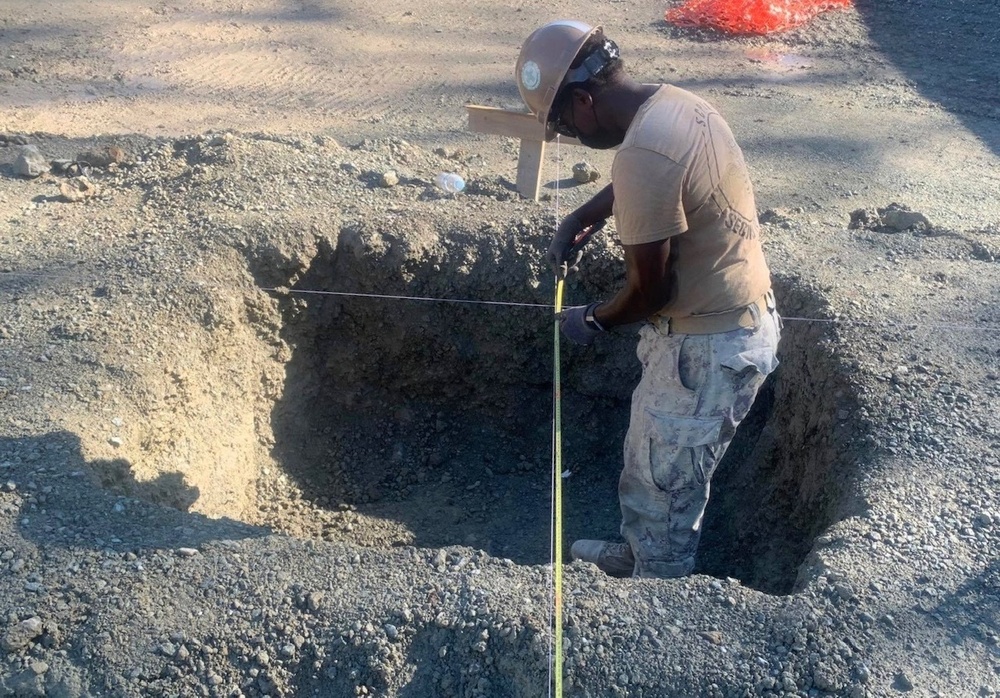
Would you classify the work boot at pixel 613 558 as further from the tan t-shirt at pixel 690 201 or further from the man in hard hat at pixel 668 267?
the tan t-shirt at pixel 690 201

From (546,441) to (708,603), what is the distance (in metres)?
2.36

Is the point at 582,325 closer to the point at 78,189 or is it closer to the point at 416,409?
the point at 416,409

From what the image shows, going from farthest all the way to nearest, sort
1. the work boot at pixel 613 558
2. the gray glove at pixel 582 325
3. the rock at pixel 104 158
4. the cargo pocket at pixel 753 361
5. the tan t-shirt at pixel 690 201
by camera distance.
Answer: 1. the rock at pixel 104 158
2. the work boot at pixel 613 558
3. the gray glove at pixel 582 325
4. the cargo pocket at pixel 753 361
5. the tan t-shirt at pixel 690 201

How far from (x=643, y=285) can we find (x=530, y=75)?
77cm

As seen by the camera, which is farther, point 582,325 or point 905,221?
point 905,221

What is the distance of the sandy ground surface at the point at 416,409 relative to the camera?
9.72 ft

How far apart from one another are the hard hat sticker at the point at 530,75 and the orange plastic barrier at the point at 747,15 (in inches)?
322

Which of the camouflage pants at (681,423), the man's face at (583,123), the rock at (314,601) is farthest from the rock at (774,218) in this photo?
the rock at (314,601)

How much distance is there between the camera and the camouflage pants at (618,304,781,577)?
130 inches

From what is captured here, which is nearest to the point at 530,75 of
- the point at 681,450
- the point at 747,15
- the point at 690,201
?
the point at 690,201

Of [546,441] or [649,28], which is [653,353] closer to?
[546,441]

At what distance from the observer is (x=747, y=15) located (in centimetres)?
1042

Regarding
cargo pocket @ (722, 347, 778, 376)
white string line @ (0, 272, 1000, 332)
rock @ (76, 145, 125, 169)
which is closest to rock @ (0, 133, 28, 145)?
rock @ (76, 145, 125, 169)

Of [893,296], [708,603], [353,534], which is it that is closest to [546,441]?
[353,534]
